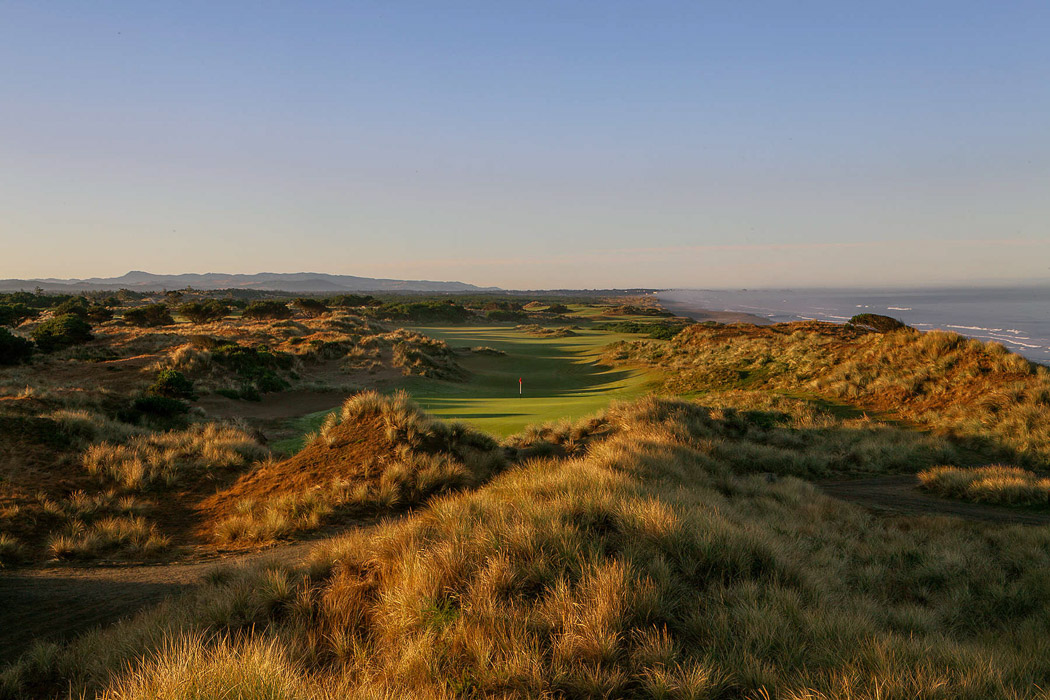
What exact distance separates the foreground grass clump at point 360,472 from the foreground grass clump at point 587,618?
2.22 metres

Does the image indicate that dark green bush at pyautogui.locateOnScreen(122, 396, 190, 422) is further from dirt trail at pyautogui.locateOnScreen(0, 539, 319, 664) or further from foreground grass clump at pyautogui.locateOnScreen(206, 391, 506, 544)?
dirt trail at pyautogui.locateOnScreen(0, 539, 319, 664)

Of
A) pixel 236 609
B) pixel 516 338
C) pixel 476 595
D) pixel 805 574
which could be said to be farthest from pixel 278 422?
pixel 516 338

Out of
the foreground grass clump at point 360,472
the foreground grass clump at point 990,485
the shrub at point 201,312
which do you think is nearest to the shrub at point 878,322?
A: the foreground grass clump at point 990,485

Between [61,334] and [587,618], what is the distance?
36.8m

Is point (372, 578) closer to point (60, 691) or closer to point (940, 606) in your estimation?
point (60, 691)

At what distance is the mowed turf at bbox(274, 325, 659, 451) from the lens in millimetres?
17969

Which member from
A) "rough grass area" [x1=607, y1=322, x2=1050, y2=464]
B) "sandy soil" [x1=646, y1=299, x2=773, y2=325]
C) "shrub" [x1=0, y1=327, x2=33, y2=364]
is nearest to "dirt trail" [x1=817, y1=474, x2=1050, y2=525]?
"rough grass area" [x1=607, y1=322, x2=1050, y2=464]

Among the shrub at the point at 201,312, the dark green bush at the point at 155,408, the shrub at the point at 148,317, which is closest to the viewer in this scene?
the dark green bush at the point at 155,408

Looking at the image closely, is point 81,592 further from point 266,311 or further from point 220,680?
point 266,311

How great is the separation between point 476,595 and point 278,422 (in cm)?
1614

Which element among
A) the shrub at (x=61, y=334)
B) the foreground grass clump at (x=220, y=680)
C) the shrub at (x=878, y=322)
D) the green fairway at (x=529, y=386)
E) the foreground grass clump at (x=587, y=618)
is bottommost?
A: the green fairway at (x=529, y=386)

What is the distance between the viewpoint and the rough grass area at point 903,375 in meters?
13.2

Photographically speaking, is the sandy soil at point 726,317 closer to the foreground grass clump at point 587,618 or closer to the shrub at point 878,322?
the shrub at point 878,322

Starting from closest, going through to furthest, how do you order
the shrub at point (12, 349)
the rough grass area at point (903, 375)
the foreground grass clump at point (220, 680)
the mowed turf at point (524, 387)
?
the foreground grass clump at point (220, 680)
the rough grass area at point (903, 375)
the mowed turf at point (524, 387)
the shrub at point (12, 349)
